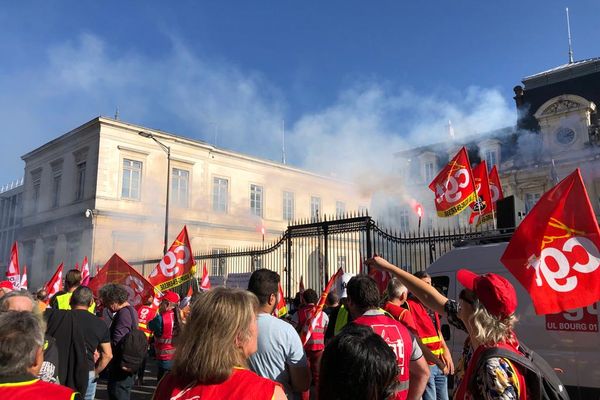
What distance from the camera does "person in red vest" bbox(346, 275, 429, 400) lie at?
350 cm

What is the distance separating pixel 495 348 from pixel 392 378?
0.75 m

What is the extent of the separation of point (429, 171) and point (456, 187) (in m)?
20.2

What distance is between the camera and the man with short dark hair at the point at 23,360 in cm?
202

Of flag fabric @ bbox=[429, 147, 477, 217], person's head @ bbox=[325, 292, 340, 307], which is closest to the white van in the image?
person's head @ bbox=[325, 292, 340, 307]

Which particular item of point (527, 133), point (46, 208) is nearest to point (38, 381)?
point (527, 133)

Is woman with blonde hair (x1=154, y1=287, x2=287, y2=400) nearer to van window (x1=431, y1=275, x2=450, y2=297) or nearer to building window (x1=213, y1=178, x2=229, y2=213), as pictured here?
van window (x1=431, y1=275, x2=450, y2=297)

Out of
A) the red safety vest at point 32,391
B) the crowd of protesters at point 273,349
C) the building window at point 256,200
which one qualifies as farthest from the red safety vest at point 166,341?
the building window at point 256,200

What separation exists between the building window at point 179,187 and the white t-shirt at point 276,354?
99.0 feet

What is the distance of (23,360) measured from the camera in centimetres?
215

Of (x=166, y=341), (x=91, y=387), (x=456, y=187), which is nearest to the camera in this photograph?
(x=91, y=387)

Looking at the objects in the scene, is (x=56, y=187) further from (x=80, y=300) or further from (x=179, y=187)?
(x=80, y=300)

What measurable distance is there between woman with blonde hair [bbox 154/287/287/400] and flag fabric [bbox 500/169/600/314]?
8.66ft

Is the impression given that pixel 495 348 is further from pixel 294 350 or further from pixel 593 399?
pixel 593 399

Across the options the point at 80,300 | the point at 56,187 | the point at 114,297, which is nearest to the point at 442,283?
the point at 114,297
